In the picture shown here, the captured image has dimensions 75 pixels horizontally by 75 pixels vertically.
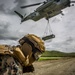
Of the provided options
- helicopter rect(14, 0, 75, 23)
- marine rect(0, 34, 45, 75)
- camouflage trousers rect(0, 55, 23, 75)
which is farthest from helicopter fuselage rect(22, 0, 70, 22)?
camouflage trousers rect(0, 55, 23, 75)

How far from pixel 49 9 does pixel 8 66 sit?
127 feet

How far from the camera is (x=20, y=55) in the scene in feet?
16.5

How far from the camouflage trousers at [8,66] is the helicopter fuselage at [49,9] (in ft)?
119

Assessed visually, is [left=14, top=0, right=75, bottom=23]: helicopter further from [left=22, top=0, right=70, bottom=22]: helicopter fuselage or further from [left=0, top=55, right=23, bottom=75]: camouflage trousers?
[left=0, top=55, right=23, bottom=75]: camouflage trousers

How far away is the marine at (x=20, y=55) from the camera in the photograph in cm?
491

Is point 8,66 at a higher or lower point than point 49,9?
lower

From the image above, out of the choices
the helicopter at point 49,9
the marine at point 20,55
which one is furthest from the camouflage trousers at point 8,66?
the helicopter at point 49,9

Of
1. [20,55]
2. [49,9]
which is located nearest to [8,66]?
[20,55]

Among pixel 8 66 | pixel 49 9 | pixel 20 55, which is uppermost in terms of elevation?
pixel 49 9

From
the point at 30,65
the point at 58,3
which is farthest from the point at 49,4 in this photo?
the point at 30,65

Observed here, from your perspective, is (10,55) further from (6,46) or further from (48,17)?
(48,17)

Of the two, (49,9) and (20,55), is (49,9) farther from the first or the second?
(20,55)

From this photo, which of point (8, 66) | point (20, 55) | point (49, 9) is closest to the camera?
point (8, 66)

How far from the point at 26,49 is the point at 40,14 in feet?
130
